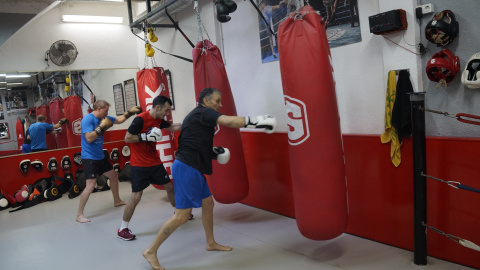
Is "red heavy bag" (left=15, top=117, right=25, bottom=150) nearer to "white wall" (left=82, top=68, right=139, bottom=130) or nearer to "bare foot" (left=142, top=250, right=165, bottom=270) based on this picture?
"white wall" (left=82, top=68, right=139, bottom=130)

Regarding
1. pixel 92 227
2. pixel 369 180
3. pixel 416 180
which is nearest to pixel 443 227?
pixel 416 180

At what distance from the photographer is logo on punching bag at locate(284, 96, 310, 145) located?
2.67 m

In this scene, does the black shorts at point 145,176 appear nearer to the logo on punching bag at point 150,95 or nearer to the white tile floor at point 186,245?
the white tile floor at point 186,245

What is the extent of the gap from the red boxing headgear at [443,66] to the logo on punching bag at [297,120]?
87cm

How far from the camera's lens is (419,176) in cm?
260

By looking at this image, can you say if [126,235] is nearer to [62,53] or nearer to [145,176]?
[145,176]

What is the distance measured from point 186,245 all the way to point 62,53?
4.57m

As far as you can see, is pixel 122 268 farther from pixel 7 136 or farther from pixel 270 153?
pixel 7 136

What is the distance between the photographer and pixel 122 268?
10.3 ft

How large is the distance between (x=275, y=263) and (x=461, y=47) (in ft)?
6.52

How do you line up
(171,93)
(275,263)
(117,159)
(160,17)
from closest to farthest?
(275,263)
(160,17)
(171,93)
(117,159)

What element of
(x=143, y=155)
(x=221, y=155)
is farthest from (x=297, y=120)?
(x=143, y=155)

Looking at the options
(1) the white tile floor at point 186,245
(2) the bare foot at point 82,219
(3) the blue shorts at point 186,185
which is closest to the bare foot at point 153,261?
(1) the white tile floor at point 186,245

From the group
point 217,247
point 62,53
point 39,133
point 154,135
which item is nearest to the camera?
point 217,247
